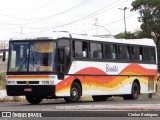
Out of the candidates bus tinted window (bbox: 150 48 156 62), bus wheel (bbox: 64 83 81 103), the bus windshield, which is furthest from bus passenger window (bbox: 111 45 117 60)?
the bus windshield

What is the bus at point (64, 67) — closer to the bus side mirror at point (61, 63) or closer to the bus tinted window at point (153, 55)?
the bus side mirror at point (61, 63)

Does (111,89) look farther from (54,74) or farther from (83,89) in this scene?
(54,74)

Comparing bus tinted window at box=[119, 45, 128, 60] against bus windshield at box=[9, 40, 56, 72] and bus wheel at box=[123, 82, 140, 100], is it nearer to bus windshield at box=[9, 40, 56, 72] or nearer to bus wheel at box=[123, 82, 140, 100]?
bus wheel at box=[123, 82, 140, 100]

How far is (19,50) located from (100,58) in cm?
450

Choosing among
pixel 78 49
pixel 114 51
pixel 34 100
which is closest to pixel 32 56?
pixel 78 49

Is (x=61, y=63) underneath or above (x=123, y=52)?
underneath

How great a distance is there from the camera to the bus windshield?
2397 cm

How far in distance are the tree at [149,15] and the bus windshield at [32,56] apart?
5125 centimetres

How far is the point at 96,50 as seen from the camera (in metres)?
27.0

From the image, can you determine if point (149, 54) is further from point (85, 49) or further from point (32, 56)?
point (32, 56)

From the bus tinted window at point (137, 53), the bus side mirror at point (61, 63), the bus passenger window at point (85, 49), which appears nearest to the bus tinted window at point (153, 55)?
the bus tinted window at point (137, 53)

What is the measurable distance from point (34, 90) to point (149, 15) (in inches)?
2103

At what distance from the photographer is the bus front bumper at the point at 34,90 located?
78.4 ft

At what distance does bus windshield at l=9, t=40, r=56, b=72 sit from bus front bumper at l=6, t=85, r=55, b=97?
69cm
